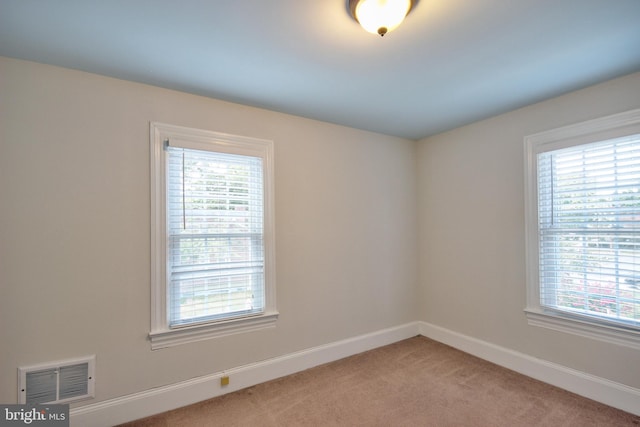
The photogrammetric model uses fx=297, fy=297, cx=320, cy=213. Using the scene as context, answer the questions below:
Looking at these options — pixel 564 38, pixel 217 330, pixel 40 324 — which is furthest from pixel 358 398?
pixel 564 38

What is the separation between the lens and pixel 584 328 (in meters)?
2.39

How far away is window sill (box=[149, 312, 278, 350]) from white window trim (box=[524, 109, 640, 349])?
2370mm

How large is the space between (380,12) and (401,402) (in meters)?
2.66

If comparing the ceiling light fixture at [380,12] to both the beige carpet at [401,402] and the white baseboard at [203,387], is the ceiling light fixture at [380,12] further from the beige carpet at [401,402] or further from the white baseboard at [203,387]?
the white baseboard at [203,387]

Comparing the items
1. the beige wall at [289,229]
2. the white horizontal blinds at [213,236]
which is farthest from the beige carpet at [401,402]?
the white horizontal blinds at [213,236]

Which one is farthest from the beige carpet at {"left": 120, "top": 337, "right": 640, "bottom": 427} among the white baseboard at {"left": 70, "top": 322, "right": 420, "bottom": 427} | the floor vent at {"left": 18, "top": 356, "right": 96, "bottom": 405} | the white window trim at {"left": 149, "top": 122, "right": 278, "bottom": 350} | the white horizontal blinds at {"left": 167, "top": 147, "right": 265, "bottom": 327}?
→ the white horizontal blinds at {"left": 167, "top": 147, "right": 265, "bottom": 327}

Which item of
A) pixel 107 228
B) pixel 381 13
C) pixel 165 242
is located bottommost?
pixel 165 242

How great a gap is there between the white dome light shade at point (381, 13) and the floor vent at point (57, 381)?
2.72 m

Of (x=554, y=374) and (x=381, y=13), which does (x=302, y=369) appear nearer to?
(x=554, y=374)

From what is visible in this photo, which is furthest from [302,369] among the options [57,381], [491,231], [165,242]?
[491,231]

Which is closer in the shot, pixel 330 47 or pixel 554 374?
pixel 330 47

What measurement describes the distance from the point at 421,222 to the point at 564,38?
2.38 m

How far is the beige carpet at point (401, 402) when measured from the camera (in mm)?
2121

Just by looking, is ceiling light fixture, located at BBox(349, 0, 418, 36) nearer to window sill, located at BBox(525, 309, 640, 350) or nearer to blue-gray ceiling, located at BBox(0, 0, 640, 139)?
blue-gray ceiling, located at BBox(0, 0, 640, 139)
